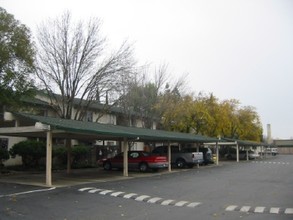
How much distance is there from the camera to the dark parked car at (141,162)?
28.2 meters

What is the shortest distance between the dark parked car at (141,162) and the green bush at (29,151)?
16.8 feet

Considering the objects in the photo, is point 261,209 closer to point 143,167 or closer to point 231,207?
point 231,207

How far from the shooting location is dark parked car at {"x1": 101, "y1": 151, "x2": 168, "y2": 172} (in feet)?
92.4

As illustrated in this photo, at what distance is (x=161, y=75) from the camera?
4331cm

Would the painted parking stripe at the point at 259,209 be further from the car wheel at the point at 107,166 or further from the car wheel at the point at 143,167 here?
the car wheel at the point at 107,166

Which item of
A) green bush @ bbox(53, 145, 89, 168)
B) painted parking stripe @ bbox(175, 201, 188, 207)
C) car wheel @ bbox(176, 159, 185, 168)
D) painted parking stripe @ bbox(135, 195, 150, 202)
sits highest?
green bush @ bbox(53, 145, 89, 168)

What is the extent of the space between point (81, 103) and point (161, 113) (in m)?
11.9

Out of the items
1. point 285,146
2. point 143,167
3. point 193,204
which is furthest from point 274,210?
point 285,146

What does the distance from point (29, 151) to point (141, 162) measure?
328 inches

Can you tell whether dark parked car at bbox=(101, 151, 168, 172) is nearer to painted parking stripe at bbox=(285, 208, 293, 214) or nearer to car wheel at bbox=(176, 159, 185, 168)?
car wheel at bbox=(176, 159, 185, 168)

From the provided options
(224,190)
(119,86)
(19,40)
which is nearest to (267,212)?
(224,190)

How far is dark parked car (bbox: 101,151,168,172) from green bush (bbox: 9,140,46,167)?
5.13 meters

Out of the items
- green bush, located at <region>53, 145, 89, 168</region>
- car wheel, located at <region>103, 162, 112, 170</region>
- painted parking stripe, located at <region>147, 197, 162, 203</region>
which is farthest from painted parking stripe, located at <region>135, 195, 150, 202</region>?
green bush, located at <region>53, 145, 89, 168</region>

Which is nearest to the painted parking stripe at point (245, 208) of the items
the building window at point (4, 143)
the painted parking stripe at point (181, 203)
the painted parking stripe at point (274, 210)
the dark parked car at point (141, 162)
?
the painted parking stripe at point (274, 210)
